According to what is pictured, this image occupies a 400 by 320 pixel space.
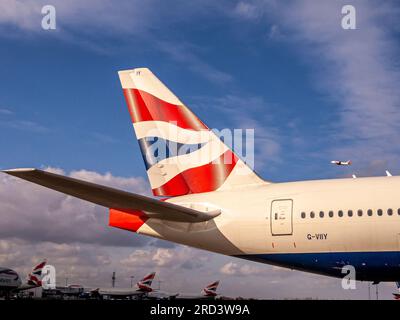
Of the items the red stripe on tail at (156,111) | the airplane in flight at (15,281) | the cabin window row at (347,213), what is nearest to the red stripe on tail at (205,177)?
the red stripe on tail at (156,111)

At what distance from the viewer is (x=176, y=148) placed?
23172 millimetres

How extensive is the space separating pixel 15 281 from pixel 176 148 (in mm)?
82952

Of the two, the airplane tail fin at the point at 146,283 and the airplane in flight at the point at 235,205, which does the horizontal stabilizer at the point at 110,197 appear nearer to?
the airplane in flight at the point at 235,205

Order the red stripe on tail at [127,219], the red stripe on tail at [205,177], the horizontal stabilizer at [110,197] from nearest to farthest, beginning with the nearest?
the horizontal stabilizer at [110,197], the red stripe on tail at [127,219], the red stripe on tail at [205,177]

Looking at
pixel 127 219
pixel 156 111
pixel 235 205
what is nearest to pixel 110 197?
pixel 127 219

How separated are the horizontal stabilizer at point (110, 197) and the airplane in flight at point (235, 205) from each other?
0.12ft

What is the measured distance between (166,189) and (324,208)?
7.45 metres

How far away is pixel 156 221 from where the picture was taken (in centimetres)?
2094

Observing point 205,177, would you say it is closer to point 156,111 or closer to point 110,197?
point 156,111

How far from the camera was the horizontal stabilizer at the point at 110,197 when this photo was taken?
1470 centimetres
